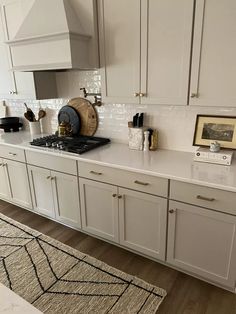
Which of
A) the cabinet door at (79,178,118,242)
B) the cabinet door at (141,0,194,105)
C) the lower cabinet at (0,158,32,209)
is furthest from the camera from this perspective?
the lower cabinet at (0,158,32,209)

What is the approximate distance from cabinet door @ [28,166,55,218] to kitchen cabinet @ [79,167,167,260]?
45 cm

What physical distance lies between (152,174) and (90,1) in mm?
1500

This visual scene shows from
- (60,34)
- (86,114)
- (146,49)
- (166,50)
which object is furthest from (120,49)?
(86,114)

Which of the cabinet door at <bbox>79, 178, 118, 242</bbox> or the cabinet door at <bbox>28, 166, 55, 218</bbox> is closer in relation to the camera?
the cabinet door at <bbox>79, 178, 118, 242</bbox>

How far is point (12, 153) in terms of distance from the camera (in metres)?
2.71

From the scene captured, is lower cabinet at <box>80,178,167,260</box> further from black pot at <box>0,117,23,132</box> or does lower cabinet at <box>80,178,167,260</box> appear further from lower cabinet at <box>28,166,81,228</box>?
black pot at <box>0,117,23,132</box>

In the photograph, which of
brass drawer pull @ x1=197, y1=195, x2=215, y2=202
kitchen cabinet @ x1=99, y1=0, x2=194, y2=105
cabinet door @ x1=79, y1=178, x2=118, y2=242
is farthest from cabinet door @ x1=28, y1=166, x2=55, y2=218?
brass drawer pull @ x1=197, y1=195, x2=215, y2=202

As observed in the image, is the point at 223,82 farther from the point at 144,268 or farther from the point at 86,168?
the point at 144,268

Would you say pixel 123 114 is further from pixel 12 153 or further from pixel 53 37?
pixel 12 153

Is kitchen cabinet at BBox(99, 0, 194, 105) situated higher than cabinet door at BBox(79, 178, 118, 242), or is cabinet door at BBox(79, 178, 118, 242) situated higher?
kitchen cabinet at BBox(99, 0, 194, 105)

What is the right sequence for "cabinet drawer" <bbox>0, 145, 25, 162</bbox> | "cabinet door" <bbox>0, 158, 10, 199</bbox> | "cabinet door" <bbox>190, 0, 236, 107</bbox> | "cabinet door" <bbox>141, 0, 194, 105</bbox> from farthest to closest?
"cabinet door" <bbox>0, 158, 10, 199</bbox> < "cabinet drawer" <bbox>0, 145, 25, 162</bbox> < "cabinet door" <bbox>141, 0, 194, 105</bbox> < "cabinet door" <bbox>190, 0, 236, 107</bbox>

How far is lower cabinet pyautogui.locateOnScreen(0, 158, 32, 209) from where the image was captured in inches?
108

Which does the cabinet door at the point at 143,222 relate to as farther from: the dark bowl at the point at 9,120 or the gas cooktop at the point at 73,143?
the dark bowl at the point at 9,120

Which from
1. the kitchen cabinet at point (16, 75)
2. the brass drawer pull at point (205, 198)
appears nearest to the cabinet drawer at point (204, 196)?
the brass drawer pull at point (205, 198)
